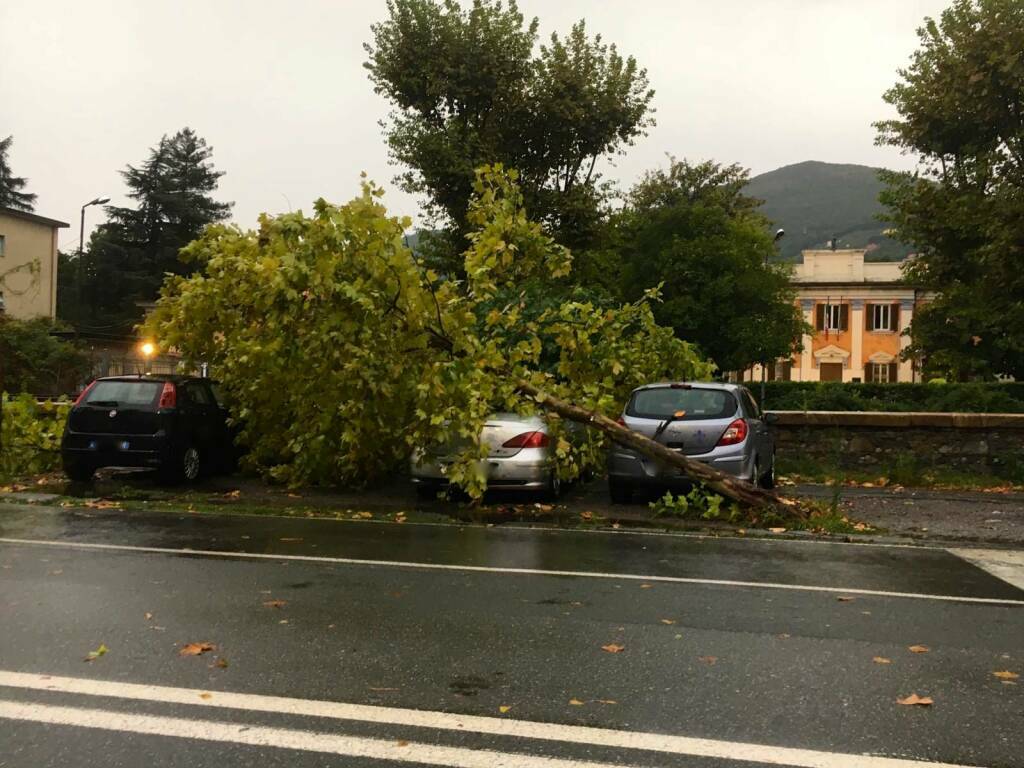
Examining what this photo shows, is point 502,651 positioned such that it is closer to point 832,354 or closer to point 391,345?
point 391,345

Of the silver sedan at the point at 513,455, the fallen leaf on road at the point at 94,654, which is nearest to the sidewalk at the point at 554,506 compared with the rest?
the silver sedan at the point at 513,455

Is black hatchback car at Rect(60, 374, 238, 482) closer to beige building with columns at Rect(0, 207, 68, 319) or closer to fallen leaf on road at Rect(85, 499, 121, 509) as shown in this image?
fallen leaf on road at Rect(85, 499, 121, 509)

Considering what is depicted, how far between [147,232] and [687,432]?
62.3m

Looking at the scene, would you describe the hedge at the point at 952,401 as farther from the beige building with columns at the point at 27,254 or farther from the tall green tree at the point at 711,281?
the beige building with columns at the point at 27,254

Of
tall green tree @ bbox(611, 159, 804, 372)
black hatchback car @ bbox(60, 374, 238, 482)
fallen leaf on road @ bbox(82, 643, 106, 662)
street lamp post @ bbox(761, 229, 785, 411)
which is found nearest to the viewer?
fallen leaf on road @ bbox(82, 643, 106, 662)

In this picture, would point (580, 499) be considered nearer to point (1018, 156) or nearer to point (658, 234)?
point (1018, 156)

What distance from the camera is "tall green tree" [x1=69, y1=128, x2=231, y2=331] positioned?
6338 cm

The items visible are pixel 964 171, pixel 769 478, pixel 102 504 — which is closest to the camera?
pixel 102 504

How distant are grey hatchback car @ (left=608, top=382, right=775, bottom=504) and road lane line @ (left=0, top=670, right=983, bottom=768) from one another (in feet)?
23.9

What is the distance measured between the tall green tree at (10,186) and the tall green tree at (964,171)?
62406mm

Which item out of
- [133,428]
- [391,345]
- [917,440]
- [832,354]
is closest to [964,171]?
[917,440]

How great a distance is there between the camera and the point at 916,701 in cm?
430

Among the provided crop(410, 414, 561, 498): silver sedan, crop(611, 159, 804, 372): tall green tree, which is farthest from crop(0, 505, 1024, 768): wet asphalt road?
crop(611, 159, 804, 372): tall green tree

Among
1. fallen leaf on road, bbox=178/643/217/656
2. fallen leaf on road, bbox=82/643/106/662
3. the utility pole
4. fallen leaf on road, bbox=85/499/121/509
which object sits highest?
the utility pole
